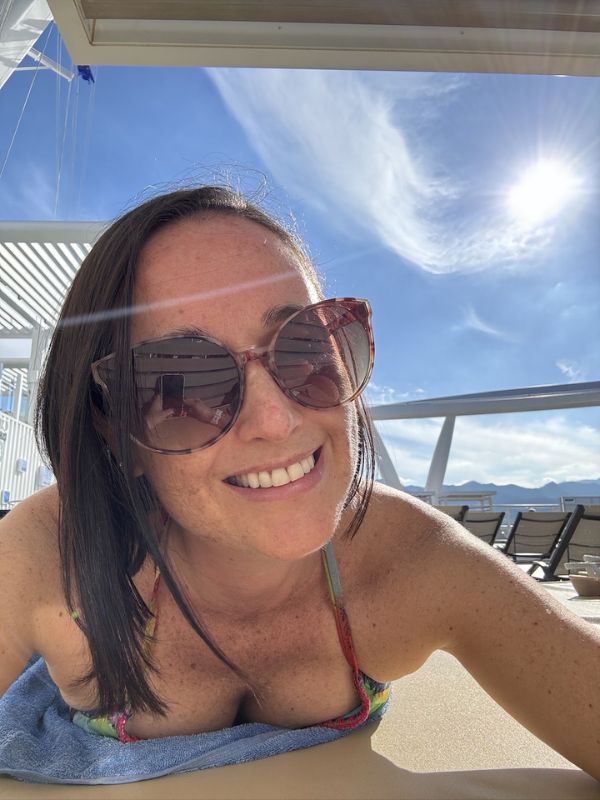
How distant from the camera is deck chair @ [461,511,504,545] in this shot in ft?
30.7

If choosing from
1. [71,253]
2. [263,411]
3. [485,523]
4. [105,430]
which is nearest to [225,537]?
[263,411]

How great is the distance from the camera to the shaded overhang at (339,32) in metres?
1.91

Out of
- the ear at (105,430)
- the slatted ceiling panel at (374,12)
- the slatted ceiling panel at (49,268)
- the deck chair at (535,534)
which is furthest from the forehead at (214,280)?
the slatted ceiling panel at (49,268)

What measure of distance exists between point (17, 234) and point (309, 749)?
9.25 meters

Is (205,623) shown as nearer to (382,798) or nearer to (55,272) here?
(382,798)

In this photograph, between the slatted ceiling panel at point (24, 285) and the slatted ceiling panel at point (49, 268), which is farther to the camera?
the slatted ceiling panel at point (24, 285)

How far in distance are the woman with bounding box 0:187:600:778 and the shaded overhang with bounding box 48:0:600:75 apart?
1.19 meters

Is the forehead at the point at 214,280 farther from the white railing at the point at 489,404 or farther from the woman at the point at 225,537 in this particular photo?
the white railing at the point at 489,404

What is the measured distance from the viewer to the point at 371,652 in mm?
1066

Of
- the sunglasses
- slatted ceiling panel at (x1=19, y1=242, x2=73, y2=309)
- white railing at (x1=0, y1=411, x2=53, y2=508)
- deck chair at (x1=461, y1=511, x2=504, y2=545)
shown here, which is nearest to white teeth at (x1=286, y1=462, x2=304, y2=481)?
the sunglasses

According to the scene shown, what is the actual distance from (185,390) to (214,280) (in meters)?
0.21

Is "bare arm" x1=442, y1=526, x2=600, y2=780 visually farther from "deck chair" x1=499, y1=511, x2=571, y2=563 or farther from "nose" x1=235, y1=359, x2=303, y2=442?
"deck chair" x1=499, y1=511, x2=571, y2=563

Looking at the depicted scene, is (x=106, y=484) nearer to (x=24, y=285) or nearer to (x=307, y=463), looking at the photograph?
(x=307, y=463)

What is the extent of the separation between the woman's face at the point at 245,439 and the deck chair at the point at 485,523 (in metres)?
8.99
